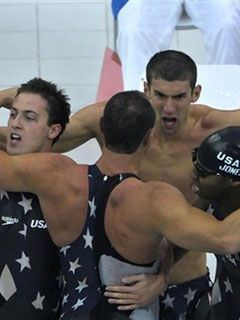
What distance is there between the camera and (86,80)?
231 inches

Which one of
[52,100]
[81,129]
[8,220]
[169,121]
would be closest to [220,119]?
[169,121]

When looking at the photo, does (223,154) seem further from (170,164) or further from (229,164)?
(170,164)

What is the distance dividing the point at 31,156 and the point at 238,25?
2690mm

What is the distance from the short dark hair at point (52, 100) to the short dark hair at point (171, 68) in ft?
1.46

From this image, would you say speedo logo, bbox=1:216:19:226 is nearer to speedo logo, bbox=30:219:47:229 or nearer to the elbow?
speedo logo, bbox=30:219:47:229

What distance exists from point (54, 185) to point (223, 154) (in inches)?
17.7

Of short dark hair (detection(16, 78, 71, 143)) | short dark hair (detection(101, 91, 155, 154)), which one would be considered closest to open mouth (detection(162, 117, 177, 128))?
short dark hair (detection(16, 78, 71, 143))

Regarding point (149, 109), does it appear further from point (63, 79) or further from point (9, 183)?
point (63, 79)

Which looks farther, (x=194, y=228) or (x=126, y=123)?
(x=126, y=123)

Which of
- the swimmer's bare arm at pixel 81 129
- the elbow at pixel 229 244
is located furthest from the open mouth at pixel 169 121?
the elbow at pixel 229 244

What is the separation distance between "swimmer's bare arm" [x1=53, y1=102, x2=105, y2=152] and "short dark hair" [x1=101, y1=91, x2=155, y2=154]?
74cm

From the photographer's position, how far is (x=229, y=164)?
2.24 meters

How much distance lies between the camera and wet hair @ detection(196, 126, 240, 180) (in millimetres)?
2238

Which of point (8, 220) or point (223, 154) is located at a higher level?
point (223, 154)
